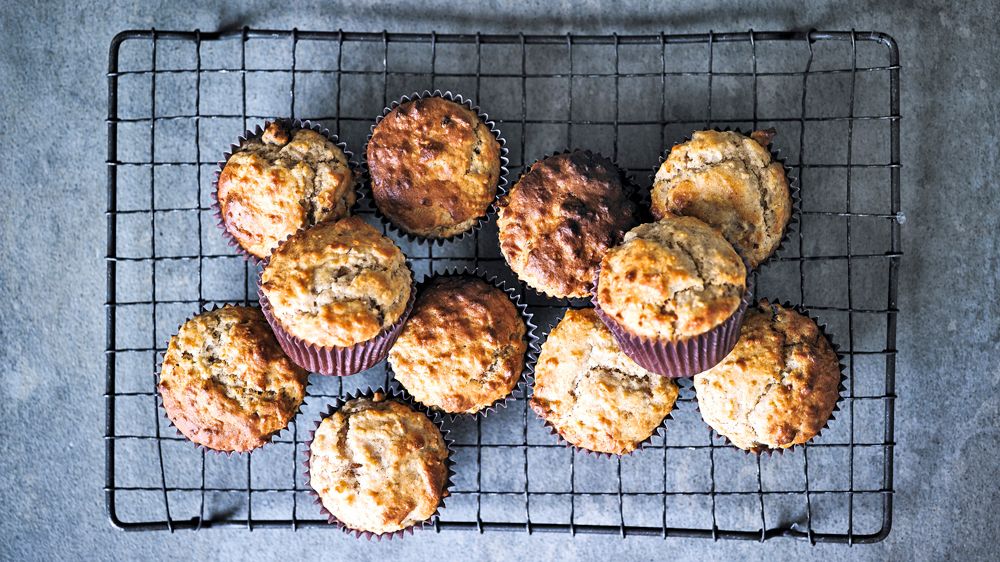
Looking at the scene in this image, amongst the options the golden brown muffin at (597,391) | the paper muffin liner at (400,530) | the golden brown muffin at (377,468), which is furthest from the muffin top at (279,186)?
the golden brown muffin at (597,391)

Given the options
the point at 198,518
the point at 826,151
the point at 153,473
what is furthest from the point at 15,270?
the point at 826,151

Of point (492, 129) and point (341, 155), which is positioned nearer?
point (341, 155)

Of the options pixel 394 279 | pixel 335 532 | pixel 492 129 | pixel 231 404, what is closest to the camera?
pixel 394 279

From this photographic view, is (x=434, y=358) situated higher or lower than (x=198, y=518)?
higher

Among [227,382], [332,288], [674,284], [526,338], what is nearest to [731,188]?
[674,284]

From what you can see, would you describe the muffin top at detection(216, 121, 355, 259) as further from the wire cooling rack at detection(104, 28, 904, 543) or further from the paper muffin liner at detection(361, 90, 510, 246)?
the wire cooling rack at detection(104, 28, 904, 543)

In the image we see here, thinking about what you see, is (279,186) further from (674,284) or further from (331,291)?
(674,284)

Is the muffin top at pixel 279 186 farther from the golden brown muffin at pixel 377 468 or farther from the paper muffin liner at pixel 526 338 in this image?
the golden brown muffin at pixel 377 468

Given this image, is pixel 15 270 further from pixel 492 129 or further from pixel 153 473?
pixel 492 129
